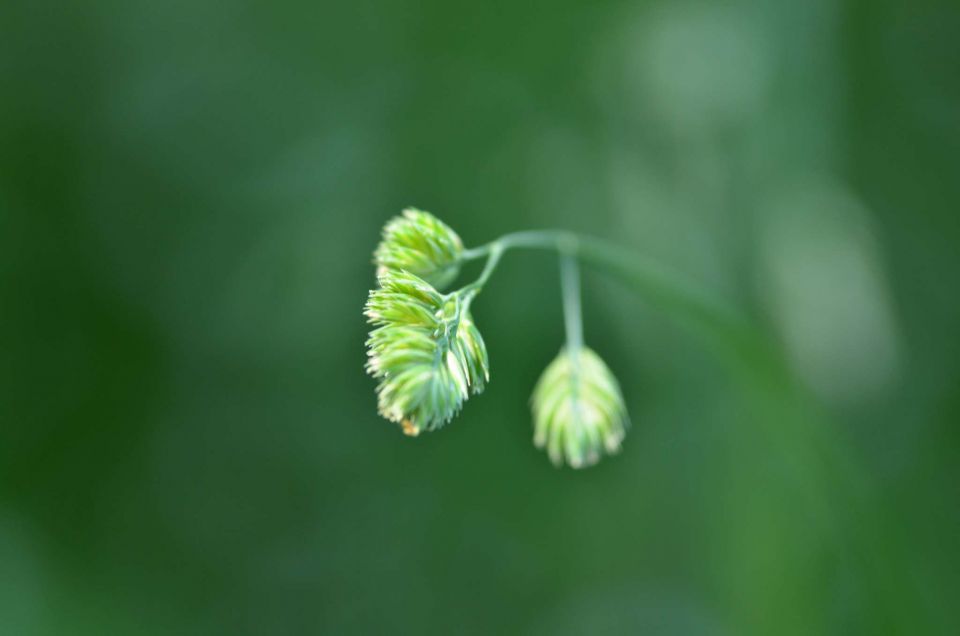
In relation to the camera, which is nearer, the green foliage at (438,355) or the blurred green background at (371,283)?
the green foliage at (438,355)

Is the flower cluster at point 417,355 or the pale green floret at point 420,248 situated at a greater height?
the pale green floret at point 420,248

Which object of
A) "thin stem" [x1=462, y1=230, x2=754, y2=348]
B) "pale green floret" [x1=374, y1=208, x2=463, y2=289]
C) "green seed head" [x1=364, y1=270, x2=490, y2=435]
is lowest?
"green seed head" [x1=364, y1=270, x2=490, y2=435]

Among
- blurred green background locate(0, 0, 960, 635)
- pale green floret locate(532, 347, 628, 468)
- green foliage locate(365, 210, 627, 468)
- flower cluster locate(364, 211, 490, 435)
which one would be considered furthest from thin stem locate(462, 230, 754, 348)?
blurred green background locate(0, 0, 960, 635)

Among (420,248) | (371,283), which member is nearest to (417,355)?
(420,248)

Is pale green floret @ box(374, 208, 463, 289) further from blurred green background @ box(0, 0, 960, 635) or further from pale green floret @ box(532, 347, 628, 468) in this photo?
blurred green background @ box(0, 0, 960, 635)

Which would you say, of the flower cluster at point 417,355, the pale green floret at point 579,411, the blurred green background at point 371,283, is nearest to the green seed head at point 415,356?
the flower cluster at point 417,355

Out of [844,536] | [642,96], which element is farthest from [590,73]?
[844,536]

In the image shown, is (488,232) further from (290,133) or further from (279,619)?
(279,619)

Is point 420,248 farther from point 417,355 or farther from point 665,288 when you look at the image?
point 665,288

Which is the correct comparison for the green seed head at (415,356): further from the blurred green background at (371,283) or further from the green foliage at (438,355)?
the blurred green background at (371,283)
